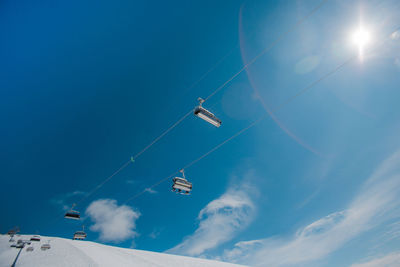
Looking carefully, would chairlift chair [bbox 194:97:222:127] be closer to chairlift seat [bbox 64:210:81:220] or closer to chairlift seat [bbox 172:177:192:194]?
chairlift seat [bbox 172:177:192:194]

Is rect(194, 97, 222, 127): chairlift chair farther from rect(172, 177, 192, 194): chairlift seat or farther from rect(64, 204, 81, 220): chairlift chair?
rect(64, 204, 81, 220): chairlift chair

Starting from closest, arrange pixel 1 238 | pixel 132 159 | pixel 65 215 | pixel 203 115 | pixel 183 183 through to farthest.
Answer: pixel 203 115
pixel 183 183
pixel 132 159
pixel 65 215
pixel 1 238

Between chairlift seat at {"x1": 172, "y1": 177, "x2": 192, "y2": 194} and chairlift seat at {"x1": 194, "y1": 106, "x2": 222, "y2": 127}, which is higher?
chairlift seat at {"x1": 194, "y1": 106, "x2": 222, "y2": 127}

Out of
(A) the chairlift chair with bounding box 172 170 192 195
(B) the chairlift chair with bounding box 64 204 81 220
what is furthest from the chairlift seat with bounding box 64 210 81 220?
(A) the chairlift chair with bounding box 172 170 192 195


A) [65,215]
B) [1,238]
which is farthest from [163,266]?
[1,238]

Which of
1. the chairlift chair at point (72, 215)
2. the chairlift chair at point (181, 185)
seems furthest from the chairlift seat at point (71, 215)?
the chairlift chair at point (181, 185)

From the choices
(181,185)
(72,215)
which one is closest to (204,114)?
(181,185)

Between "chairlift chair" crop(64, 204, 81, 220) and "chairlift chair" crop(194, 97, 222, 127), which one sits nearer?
"chairlift chair" crop(194, 97, 222, 127)

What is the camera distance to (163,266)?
2902cm

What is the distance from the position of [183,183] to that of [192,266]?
32.0 m

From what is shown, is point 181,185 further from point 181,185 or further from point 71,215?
point 71,215

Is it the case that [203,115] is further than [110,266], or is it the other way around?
[110,266]

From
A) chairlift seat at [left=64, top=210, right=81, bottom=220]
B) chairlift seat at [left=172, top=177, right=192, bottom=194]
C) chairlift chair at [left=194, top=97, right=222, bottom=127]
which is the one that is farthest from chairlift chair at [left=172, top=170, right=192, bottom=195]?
chairlift seat at [left=64, top=210, right=81, bottom=220]

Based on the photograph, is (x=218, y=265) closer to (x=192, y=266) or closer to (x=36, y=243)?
(x=192, y=266)
